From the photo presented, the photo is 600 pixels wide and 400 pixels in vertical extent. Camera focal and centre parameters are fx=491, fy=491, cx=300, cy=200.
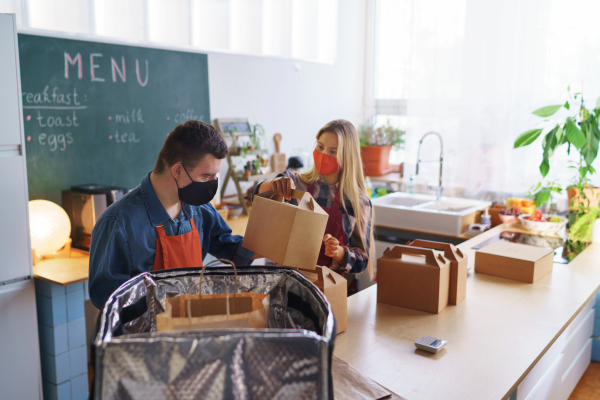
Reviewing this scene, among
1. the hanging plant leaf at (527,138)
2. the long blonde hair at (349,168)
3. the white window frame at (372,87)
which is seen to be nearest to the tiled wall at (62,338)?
the long blonde hair at (349,168)

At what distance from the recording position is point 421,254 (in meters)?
1.71

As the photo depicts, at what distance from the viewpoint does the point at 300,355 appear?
76cm

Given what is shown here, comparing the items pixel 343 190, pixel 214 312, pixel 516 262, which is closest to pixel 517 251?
pixel 516 262

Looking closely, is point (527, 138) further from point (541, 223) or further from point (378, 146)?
point (378, 146)

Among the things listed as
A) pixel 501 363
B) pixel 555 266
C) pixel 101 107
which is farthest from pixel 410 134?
pixel 501 363

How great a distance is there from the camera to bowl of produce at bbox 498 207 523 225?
3213 millimetres

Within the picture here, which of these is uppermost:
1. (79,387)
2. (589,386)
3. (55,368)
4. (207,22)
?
(207,22)

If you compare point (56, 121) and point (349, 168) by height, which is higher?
point (56, 121)

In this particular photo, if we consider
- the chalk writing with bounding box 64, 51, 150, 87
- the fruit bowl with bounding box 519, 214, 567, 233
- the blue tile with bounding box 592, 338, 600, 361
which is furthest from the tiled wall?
the blue tile with bounding box 592, 338, 600, 361

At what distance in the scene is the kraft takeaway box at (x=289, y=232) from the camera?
4.52 ft

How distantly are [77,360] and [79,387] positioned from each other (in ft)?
0.41

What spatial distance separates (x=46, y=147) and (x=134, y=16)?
93 centimetres

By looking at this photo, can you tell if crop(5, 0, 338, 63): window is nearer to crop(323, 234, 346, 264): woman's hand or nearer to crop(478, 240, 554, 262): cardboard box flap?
crop(323, 234, 346, 264): woman's hand

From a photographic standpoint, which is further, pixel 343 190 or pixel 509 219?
pixel 509 219
